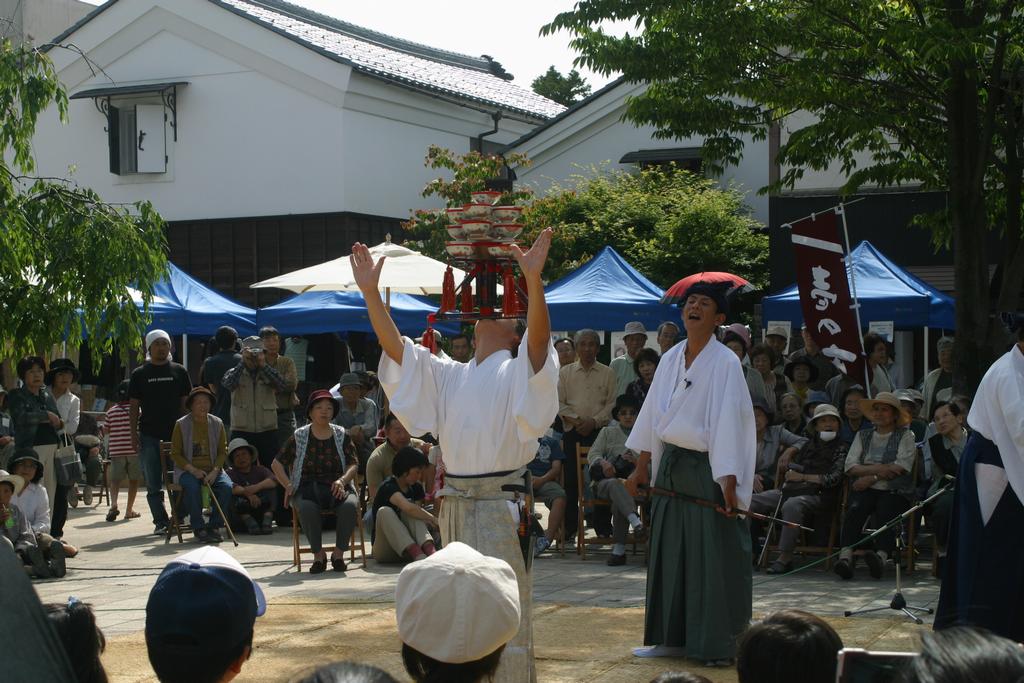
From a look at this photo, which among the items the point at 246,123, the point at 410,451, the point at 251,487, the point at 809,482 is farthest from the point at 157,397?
the point at 246,123

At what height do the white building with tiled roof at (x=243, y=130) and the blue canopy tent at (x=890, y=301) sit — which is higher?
the white building with tiled roof at (x=243, y=130)

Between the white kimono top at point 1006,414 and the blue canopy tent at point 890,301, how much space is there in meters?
6.70

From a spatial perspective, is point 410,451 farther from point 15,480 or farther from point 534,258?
point 534,258

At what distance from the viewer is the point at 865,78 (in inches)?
436

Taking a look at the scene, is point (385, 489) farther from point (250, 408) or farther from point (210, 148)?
point (210, 148)

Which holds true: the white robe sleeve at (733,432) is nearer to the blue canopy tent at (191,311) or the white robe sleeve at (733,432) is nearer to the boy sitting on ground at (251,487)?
Result: the boy sitting on ground at (251,487)

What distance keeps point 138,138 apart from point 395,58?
17.9 ft

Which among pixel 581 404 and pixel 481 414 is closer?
pixel 481 414

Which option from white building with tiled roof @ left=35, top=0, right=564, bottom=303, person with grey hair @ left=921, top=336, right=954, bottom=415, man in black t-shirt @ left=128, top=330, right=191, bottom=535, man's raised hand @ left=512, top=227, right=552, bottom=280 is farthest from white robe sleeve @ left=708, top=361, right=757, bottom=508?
white building with tiled roof @ left=35, top=0, right=564, bottom=303

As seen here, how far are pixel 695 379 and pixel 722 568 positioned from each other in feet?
3.20

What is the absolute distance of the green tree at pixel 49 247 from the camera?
31.5ft

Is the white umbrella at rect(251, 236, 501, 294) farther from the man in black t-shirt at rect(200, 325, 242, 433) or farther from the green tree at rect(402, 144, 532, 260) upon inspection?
the green tree at rect(402, 144, 532, 260)

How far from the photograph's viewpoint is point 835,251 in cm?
1098

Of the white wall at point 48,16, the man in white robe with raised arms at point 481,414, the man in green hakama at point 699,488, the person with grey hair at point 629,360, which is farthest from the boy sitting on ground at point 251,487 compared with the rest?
the white wall at point 48,16
